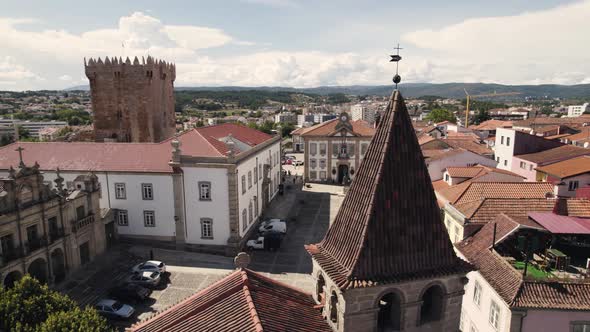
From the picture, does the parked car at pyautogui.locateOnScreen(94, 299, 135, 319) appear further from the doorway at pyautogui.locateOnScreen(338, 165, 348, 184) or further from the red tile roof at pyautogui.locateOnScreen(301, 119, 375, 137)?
the doorway at pyautogui.locateOnScreen(338, 165, 348, 184)

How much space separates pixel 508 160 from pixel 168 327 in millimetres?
47792

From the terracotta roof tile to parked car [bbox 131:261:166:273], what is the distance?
110 feet

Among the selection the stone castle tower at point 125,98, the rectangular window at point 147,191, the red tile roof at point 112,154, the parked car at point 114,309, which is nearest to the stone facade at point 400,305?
the parked car at point 114,309

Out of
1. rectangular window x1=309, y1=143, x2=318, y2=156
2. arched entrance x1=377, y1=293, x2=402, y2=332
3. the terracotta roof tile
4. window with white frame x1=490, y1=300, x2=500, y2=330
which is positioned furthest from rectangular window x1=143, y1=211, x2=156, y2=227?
the terracotta roof tile

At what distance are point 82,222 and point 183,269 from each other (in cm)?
893

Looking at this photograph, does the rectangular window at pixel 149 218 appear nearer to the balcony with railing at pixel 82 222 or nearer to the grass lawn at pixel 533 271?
the balcony with railing at pixel 82 222

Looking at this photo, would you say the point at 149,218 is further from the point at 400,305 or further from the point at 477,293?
the point at 400,305

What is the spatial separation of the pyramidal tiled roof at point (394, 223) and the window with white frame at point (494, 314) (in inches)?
430

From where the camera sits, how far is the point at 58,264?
3030 cm

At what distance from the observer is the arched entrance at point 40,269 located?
28.4 metres

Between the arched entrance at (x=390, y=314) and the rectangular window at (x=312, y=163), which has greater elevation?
the arched entrance at (x=390, y=314)

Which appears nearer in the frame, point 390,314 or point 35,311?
point 390,314

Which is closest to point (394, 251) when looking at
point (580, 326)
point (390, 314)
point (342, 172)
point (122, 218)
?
point (390, 314)

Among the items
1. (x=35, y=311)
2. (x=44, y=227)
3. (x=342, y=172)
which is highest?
(x=35, y=311)
